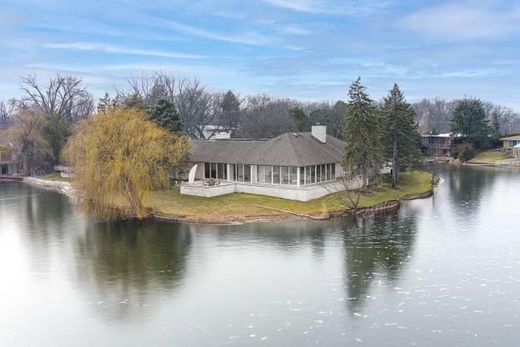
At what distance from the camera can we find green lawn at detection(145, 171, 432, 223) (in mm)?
30344

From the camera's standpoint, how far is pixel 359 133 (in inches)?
1383

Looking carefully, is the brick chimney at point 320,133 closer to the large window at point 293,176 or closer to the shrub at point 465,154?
the large window at point 293,176

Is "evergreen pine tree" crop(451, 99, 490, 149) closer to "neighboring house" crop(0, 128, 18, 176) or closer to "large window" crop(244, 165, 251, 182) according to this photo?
"large window" crop(244, 165, 251, 182)

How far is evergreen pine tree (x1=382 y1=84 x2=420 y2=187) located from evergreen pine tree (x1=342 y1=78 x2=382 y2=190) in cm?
526

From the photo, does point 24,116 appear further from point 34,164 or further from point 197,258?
point 197,258

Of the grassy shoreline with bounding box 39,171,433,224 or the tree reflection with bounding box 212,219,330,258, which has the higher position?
the grassy shoreline with bounding box 39,171,433,224

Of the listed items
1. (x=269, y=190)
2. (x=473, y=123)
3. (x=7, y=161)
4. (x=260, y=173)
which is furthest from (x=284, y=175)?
(x=473, y=123)

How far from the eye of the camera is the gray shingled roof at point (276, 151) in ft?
116

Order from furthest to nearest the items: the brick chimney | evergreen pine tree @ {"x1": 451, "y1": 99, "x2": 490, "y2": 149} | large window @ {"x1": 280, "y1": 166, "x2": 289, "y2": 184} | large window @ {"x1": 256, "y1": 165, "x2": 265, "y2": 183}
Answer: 1. evergreen pine tree @ {"x1": 451, "y1": 99, "x2": 490, "y2": 149}
2. the brick chimney
3. large window @ {"x1": 256, "y1": 165, "x2": 265, "y2": 183}
4. large window @ {"x1": 280, "y1": 166, "x2": 289, "y2": 184}

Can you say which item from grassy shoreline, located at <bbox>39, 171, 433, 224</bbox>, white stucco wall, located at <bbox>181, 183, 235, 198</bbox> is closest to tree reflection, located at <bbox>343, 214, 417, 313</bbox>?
grassy shoreline, located at <bbox>39, 171, 433, 224</bbox>

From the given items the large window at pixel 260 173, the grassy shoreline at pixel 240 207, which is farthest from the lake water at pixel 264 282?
the large window at pixel 260 173

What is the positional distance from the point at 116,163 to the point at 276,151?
12313 mm

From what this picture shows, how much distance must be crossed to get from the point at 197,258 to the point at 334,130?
5016 cm

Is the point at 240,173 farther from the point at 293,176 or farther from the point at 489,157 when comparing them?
the point at 489,157
